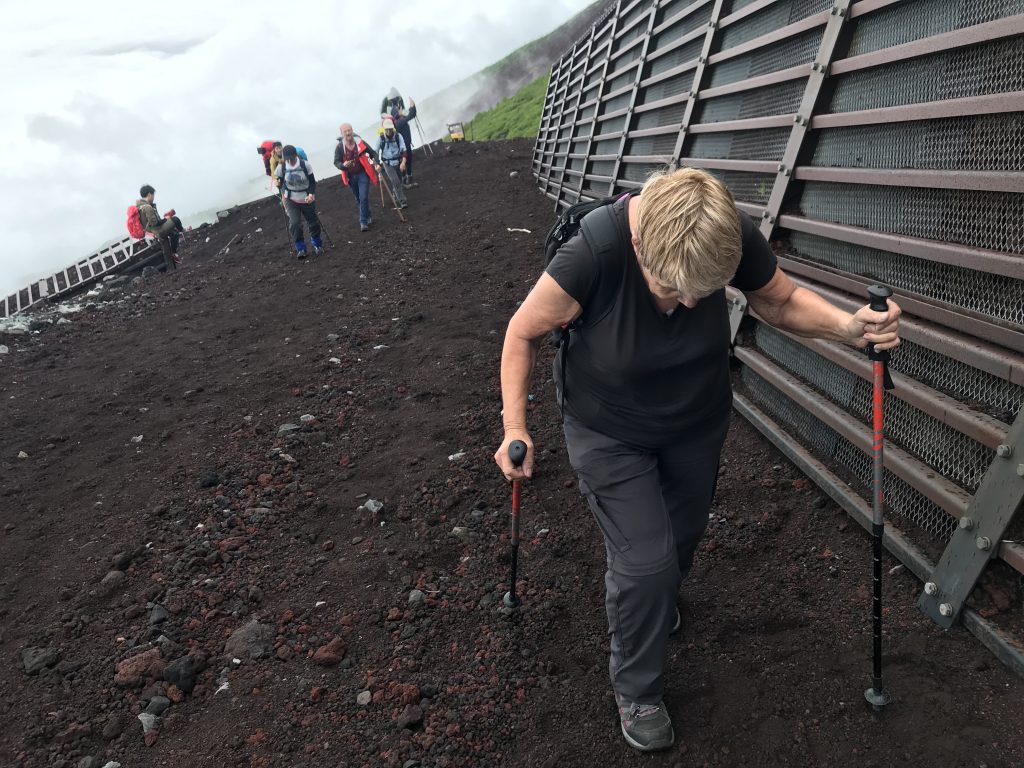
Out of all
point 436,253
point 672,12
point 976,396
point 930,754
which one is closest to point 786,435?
point 976,396

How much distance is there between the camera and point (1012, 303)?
9.60ft

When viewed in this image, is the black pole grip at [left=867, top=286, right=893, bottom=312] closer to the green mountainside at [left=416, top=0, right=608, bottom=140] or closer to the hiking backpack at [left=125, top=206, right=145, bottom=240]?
the hiking backpack at [left=125, top=206, right=145, bottom=240]

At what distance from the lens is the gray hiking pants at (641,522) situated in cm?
250

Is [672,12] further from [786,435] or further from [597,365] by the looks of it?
[597,365]

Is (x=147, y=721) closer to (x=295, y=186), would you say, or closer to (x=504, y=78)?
(x=295, y=186)

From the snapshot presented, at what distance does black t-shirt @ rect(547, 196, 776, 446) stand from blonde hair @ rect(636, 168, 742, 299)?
0.22 m

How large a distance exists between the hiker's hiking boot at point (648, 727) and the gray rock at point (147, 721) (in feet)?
7.04

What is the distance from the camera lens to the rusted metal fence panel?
2.93 metres

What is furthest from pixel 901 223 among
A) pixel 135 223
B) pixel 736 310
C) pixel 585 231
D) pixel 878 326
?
pixel 135 223

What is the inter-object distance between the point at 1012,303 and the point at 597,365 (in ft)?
6.06

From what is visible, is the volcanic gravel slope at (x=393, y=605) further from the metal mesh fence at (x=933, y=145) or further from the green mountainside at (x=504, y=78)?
the green mountainside at (x=504, y=78)

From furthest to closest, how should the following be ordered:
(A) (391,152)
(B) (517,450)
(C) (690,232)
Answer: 1. (A) (391,152)
2. (B) (517,450)
3. (C) (690,232)

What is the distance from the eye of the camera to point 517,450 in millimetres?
2596

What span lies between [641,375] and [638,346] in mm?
115
